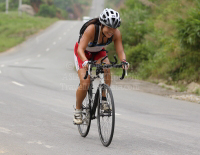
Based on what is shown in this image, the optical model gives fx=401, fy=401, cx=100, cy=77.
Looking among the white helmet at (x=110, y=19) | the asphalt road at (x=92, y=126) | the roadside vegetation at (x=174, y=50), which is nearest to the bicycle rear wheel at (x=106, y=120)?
the asphalt road at (x=92, y=126)

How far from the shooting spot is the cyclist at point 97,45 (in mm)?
5941

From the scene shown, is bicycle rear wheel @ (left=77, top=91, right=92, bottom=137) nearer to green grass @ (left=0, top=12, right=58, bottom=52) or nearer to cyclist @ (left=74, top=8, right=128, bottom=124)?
cyclist @ (left=74, top=8, right=128, bottom=124)

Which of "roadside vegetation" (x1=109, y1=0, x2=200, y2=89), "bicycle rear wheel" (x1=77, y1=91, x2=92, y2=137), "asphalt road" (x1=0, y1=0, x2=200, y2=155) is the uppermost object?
"roadside vegetation" (x1=109, y1=0, x2=200, y2=89)

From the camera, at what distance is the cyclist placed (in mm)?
5941

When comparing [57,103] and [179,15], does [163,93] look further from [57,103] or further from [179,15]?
[57,103]

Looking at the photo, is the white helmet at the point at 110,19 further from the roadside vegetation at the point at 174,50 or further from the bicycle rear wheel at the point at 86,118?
the roadside vegetation at the point at 174,50

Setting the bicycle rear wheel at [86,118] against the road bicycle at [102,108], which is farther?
the bicycle rear wheel at [86,118]

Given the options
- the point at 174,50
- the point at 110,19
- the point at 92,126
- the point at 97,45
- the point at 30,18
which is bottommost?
the point at 92,126

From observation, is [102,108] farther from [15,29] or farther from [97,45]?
[15,29]

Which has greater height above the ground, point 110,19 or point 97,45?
point 110,19

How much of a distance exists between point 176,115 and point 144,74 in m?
9.21

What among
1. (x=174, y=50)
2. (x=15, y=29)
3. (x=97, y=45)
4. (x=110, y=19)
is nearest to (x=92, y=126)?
(x=97, y=45)

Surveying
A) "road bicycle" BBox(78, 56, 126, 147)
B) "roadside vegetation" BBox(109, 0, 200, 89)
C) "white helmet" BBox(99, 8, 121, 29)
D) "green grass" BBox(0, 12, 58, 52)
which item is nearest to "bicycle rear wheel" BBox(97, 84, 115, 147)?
"road bicycle" BBox(78, 56, 126, 147)

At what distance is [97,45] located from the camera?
6438mm
